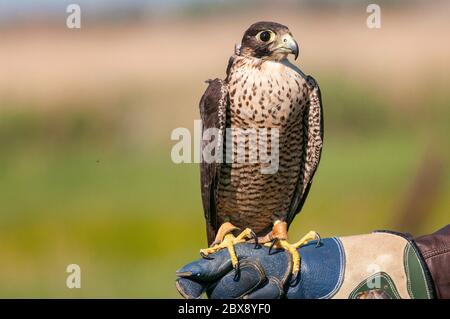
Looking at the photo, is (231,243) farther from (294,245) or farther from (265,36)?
(265,36)

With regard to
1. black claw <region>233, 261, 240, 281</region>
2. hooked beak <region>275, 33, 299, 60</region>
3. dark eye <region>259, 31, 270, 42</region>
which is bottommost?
black claw <region>233, 261, 240, 281</region>

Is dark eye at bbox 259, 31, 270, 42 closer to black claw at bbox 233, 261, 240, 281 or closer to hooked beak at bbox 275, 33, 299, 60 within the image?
hooked beak at bbox 275, 33, 299, 60

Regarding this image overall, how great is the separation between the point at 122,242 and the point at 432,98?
15.1 ft

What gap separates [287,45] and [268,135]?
18.3 inches

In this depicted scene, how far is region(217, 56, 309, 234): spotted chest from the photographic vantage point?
17.5ft

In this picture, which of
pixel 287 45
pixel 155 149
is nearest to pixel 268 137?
pixel 287 45

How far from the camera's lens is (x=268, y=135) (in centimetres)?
538

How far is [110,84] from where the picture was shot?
12.2 metres

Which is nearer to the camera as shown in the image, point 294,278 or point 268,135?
point 294,278

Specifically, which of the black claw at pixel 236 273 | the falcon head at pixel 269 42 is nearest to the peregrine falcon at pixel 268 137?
the falcon head at pixel 269 42

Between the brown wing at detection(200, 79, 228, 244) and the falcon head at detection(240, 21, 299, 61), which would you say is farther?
the falcon head at detection(240, 21, 299, 61)

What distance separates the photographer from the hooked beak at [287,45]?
5.35 meters

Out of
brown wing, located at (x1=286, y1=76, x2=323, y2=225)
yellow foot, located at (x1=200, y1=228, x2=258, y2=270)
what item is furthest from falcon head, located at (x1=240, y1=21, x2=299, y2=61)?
yellow foot, located at (x1=200, y1=228, x2=258, y2=270)
